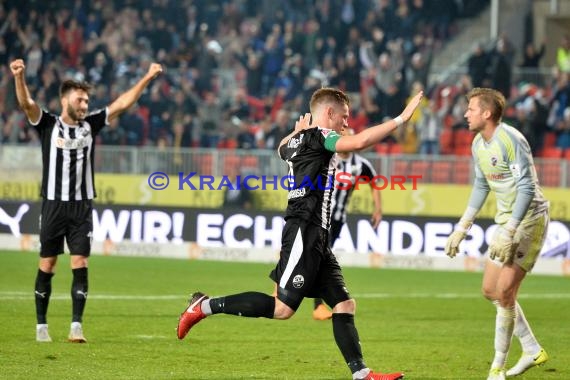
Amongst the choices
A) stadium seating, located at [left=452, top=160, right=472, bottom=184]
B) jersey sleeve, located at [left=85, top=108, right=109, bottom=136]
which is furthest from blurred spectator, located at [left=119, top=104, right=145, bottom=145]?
jersey sleeve, located at [left=85, top=108, right=109, bottom=136]

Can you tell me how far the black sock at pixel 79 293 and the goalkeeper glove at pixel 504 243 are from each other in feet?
12.0

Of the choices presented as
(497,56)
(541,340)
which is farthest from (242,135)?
(541,340)

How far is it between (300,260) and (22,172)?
611 inches

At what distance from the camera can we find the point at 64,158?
404 inches

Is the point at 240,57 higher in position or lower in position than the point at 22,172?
higher

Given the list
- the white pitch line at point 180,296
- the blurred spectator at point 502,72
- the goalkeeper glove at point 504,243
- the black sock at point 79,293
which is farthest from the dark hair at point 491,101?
the blurred spectator at point 502,72

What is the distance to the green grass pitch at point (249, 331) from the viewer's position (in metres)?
8.88

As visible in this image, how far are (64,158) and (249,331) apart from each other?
2.53 m

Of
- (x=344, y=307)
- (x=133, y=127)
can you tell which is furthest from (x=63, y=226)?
(x=133, y=127)

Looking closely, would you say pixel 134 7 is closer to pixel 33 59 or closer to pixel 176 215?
pixel 33 59

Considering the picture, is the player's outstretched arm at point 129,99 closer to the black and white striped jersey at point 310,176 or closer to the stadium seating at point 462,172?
the black and white striped jersey at point 310,176

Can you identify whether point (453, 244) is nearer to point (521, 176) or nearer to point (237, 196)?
point (521, 176)

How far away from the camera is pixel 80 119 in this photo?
10.3 meters

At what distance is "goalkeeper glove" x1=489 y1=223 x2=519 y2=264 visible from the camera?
8.32m
